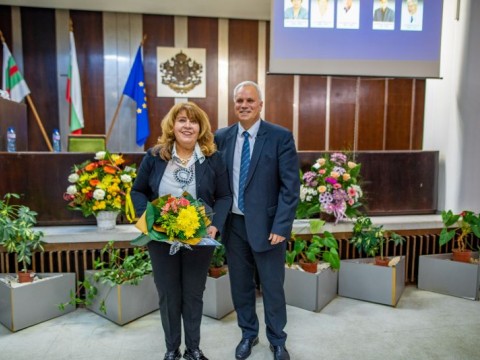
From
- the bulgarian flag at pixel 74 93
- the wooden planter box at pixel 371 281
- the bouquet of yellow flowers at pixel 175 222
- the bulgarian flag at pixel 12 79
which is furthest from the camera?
the bulgarian flag at pixel 74 93

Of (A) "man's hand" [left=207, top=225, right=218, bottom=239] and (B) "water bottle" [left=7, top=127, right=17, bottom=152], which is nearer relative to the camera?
(A) "man's hand" [left=207, top=225, right=218, bottom=239]

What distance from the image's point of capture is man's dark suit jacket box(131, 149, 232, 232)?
1800 millimetres

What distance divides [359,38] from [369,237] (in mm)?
1612

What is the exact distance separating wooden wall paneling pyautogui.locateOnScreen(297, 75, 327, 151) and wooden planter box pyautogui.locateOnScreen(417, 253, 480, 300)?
9.02ft

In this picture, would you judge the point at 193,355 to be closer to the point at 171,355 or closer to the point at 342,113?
the point at 171,355

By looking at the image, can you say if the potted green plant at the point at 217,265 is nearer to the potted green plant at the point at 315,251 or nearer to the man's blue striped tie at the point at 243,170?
the potted green plant at the point at 315,251

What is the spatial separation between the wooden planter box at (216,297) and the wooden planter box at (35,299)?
0.90 metres

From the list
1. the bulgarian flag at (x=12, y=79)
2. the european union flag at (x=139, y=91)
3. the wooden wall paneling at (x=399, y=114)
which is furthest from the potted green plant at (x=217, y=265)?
the wooden wall paneling at (x=399, y=114)

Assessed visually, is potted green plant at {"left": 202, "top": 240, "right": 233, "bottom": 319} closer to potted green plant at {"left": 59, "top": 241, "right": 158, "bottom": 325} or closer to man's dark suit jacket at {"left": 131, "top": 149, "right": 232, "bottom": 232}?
potted green plant at {"left": 59, "top": 241, "right": 158, "bottom": 325}

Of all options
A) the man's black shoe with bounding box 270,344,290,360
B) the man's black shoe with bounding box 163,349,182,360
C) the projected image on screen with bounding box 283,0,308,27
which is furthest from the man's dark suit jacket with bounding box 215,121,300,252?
the projected image on screen with bounding box 283,0,308,27

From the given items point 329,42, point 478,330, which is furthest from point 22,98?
point 478,330

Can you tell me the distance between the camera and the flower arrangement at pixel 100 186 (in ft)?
8.47

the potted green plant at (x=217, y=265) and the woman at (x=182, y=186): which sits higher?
the woman at (x=182, y=186)

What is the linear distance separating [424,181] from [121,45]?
405cm
